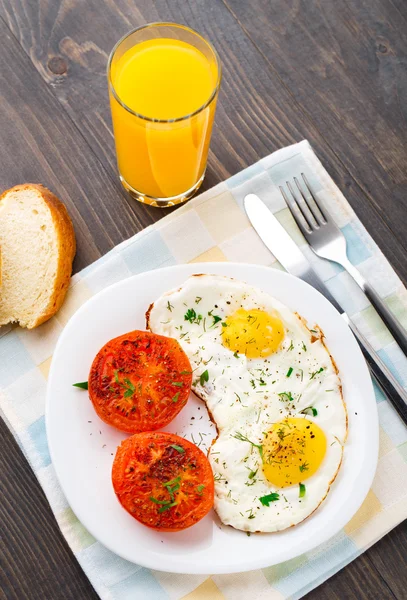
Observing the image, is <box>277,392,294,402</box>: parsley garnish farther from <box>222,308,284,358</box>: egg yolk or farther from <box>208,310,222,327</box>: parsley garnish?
<box>208,310,222,327</box>: parsley garnish

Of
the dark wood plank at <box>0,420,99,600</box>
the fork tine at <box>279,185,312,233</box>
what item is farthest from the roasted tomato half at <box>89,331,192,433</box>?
the fork tine at <box>279,185,312,233</box>

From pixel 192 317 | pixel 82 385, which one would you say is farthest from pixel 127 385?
pixel 192 317

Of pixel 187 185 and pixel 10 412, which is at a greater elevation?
pixel 187 185

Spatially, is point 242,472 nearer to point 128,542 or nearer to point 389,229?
point 128,542

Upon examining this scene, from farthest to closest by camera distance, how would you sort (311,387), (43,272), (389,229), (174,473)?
(389,229) < (43,272) < (311,387) < (174,473)

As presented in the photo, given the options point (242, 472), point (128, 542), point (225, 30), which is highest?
point (225, 30)

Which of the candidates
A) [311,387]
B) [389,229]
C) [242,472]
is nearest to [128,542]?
[242,472]

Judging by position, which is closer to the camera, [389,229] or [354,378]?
[354,378]

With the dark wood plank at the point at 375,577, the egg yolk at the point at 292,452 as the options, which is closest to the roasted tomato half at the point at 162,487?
the egg yolk at the point at 292,452

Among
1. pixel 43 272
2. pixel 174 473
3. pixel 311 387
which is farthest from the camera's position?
pixel 43 272
